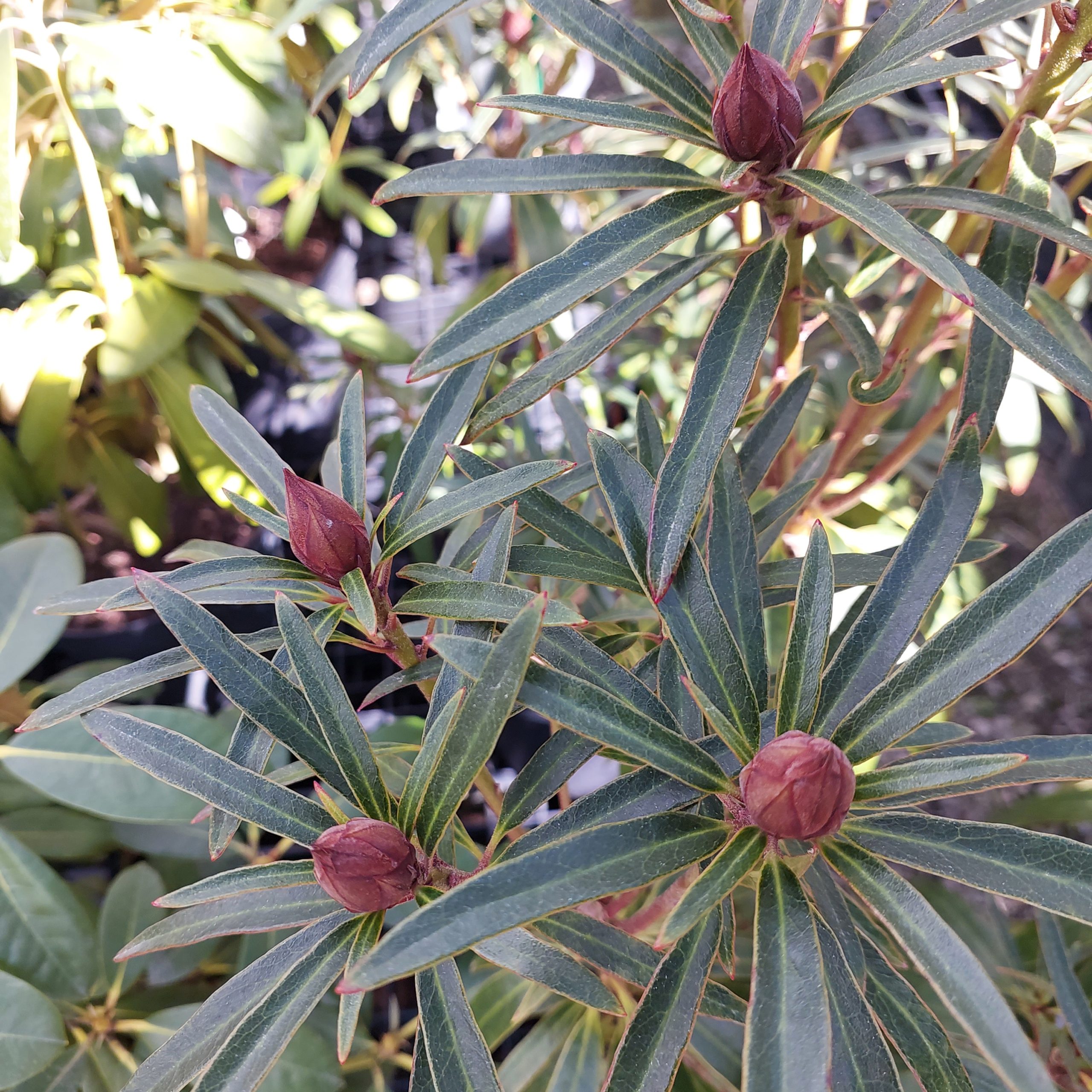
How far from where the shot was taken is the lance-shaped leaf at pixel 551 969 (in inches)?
16.4

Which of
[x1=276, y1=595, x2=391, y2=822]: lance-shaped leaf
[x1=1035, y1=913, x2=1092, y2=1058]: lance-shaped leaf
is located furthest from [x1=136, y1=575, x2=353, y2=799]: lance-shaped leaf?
[x1=1035, y1=913, x2=1092, y2=1058]: lance-shaped leaf

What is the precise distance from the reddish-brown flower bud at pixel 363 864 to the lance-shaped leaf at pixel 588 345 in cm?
24

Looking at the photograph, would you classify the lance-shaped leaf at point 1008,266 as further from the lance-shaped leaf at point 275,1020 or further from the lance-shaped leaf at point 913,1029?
the lance-shaped leaf at point 275,1020

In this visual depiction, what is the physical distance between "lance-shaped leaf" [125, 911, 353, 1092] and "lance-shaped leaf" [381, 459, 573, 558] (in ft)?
0.68

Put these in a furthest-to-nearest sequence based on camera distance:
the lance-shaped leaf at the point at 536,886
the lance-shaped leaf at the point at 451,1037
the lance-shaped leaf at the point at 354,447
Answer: the lance-shaped leaf at the point at 354,447, the lance-shaped leaf at the point at 451,1037, the lance-shaped leaf at the point at 536,886

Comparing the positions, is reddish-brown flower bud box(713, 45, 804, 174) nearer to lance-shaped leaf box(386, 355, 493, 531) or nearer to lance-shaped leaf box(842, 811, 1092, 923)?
lance-shaped leaf box(386, 355, 493, 531)

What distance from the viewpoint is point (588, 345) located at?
49cm

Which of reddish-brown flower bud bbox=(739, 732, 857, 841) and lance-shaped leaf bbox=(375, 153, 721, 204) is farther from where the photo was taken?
lance-shaped leaf bbox=(375, 153, 721, 204)

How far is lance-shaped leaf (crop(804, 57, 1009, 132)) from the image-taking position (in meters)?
0.39

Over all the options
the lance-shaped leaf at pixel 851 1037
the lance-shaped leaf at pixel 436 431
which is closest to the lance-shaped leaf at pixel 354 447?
the lance-shaped leaf at pixel 436 431

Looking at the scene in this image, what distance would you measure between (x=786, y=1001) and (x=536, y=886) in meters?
0.12

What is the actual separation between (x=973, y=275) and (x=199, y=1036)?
57cm

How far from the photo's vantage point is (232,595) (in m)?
0.48

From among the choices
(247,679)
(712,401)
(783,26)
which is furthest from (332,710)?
(783,26)
